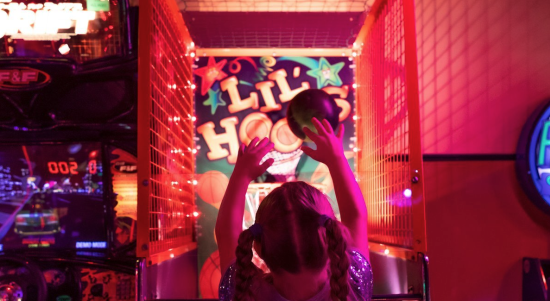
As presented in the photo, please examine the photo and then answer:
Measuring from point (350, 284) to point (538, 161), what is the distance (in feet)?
4.71

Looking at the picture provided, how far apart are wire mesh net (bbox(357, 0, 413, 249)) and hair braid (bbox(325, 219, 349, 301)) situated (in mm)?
545

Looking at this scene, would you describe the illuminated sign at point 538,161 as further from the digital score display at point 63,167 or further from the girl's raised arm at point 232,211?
the digital score display at point 63,167

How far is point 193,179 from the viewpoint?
189cm

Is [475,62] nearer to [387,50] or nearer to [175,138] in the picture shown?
[387,50]

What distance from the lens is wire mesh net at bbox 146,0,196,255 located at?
1.38m

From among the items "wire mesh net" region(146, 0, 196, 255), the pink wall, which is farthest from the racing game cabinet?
the pink wall

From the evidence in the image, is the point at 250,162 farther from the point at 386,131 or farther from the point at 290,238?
the point at 386,131

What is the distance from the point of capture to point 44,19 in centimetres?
188

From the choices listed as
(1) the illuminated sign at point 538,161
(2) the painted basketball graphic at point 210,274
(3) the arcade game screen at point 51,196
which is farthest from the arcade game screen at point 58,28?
(1) the illuminated sign at point 538,161

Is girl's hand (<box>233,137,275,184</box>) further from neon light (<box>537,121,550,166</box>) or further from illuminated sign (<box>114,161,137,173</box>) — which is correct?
neon light (<box>537,121,550,166</box>)

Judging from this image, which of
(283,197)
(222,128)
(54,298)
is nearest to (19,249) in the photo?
(54,298)

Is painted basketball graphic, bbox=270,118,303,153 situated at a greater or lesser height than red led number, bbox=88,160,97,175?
greater

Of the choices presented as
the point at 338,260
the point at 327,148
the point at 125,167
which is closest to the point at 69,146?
the point at 125,167

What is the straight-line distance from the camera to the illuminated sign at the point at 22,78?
1.85 metres
